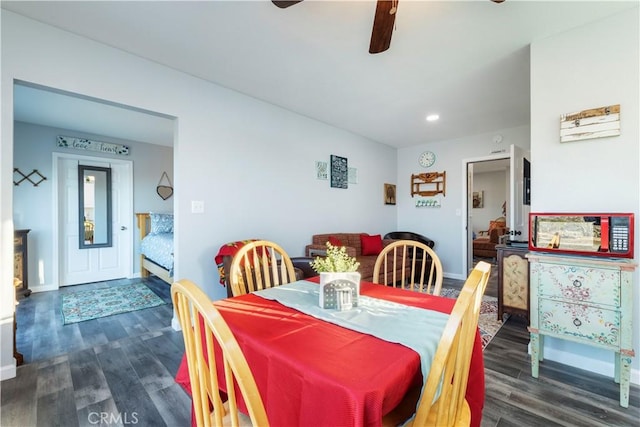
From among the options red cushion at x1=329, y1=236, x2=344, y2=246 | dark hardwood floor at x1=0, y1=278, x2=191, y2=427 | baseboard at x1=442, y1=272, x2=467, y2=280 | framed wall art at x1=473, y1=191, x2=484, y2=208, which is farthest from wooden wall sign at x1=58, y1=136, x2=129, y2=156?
framed wall art at x1=473, y1=191, x2=484, y2=208

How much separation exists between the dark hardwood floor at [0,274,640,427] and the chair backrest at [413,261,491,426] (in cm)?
107

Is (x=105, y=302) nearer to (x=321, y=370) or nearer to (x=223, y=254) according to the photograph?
(x=223, y=254)

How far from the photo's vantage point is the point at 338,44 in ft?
7.31

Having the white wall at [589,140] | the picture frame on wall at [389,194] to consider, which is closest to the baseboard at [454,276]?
the picture frame on wall at [389,194]

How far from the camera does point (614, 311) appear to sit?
1737 millimetres

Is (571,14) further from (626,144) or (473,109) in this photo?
(473,109)

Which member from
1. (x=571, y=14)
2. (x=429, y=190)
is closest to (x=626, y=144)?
(x=571, y=14)

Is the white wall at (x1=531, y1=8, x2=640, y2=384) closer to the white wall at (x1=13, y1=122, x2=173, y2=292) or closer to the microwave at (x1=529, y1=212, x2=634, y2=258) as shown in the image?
the microwave at (x1=529, y1=212, x2=634, y2=258)

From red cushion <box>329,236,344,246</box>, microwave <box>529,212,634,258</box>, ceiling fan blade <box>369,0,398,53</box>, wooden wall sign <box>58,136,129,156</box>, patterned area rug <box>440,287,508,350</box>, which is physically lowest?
patterned area rug <box>440,287,508,350</box>

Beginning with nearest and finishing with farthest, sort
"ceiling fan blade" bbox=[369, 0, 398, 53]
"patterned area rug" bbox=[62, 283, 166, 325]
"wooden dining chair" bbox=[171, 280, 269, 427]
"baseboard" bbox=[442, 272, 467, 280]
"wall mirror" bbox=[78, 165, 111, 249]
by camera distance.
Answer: "wooden dining chair" bbox=[171, 280, 269, 427]
"ceiling fan blade" bbox=[369, 0, 398, 53]
"patterned area rug" bbox=[62, 283, 166, 325]
"wall mirror" bbox=[78, 165, 111, 249]
"baseboard" bbox=[442, 272, 467, 280]

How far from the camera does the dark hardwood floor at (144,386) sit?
1597 millimetres

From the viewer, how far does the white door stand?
4.29 metres

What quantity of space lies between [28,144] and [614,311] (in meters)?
6.60

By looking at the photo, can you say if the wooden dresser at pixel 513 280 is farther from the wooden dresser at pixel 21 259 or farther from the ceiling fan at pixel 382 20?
the wooden dresser at pixel 21 259
